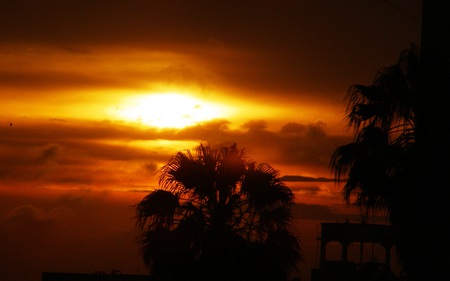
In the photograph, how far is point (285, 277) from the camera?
26.1 m

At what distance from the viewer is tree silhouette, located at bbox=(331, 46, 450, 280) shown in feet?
71.1

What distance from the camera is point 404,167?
870 inches

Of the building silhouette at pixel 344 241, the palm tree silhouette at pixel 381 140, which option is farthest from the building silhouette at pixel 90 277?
the palm tree silhouette at pixel 381 140

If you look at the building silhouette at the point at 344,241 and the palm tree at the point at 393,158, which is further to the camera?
the building silhouette at the point at 344,241

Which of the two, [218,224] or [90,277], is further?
[90,277]

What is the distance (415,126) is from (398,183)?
164 centimetres

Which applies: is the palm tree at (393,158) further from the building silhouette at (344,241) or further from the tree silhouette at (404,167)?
the building silhouette at (344,241)

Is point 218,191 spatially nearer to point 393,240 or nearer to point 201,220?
point 201,220

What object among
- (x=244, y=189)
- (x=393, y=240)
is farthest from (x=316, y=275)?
(x=393, y=240)

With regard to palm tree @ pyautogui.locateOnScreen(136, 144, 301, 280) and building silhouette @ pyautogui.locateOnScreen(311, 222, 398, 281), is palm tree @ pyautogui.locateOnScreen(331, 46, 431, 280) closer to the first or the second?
palm tree @ pyautogui.locateOnScreen(136, 144, 301, 280)

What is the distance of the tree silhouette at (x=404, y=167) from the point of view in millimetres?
21656

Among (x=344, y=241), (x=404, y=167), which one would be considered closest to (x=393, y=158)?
(x=404, y=167)

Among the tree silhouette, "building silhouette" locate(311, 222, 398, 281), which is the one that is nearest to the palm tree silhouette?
the tree silhouette

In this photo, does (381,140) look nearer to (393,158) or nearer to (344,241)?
(393,158)
